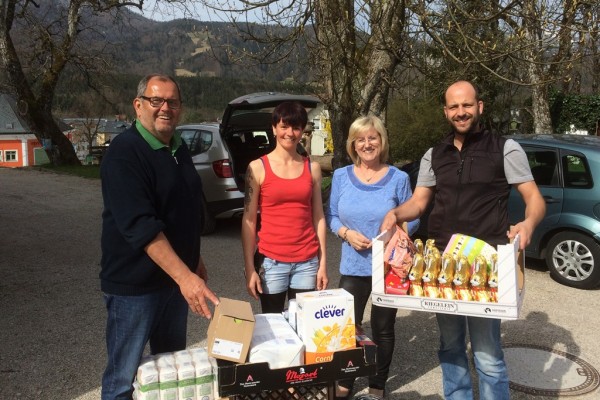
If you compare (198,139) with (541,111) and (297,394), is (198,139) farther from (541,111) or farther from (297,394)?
(541,111)

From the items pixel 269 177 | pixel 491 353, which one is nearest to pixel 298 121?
pixel 269 177

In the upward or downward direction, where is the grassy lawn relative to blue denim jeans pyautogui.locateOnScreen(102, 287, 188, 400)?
downward

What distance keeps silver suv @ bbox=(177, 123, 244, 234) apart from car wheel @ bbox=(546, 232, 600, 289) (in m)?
4.29

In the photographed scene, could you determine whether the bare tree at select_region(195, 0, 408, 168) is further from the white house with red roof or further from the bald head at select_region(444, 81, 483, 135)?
the white house with red roof

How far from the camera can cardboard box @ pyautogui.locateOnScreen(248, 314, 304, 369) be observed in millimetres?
2104

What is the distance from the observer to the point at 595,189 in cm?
596

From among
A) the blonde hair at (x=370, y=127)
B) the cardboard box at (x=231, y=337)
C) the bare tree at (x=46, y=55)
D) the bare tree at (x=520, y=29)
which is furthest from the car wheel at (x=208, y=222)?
the bare tree at (x=46, y=55)

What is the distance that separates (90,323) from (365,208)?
3090 mm

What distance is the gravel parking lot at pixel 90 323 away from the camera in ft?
12.9

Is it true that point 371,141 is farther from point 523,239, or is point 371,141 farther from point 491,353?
point 491,353

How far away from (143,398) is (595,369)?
139 inches

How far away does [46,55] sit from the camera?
21.4 m

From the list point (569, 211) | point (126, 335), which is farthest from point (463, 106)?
point (569, 211)

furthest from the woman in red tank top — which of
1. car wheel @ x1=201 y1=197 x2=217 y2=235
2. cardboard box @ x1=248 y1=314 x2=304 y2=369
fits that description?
car wheel @ x1=201 y1=197 x2=217 y2=235
